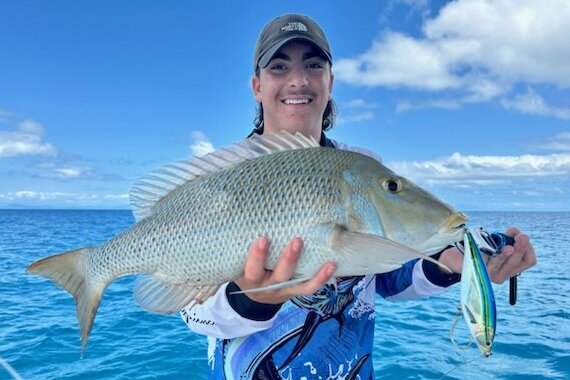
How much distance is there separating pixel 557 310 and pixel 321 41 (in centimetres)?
976

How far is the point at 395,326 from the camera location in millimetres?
8781

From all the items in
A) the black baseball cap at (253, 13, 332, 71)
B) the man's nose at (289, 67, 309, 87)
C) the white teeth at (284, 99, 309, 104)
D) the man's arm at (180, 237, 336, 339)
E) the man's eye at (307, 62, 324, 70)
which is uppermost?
the black baseball cap at (253, 13, 332, 71)

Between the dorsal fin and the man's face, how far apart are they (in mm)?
624

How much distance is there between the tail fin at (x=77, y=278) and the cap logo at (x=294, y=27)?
1616 millimetres

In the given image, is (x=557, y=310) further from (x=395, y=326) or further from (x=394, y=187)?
(x=394, y=187)

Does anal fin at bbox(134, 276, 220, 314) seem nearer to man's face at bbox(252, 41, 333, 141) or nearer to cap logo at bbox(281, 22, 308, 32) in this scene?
man's face at bbox(252, 41, 333, 141)

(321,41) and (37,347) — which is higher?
(321,41)

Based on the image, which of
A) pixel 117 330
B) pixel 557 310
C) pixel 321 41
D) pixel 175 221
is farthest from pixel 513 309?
pixel 175 221

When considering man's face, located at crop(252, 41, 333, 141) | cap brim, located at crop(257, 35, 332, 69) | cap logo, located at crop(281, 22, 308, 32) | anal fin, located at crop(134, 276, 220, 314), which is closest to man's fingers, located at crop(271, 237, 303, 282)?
anal fin, located at crop(134, 276, 220, 314)

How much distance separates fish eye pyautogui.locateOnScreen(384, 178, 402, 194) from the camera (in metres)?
1.88

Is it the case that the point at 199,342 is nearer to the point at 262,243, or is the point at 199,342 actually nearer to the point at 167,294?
the point at 167,294

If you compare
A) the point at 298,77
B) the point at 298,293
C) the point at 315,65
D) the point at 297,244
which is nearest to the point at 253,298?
the point at 298,293

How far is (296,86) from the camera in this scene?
262cm

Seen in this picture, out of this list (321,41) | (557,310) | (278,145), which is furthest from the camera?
(557,310)
